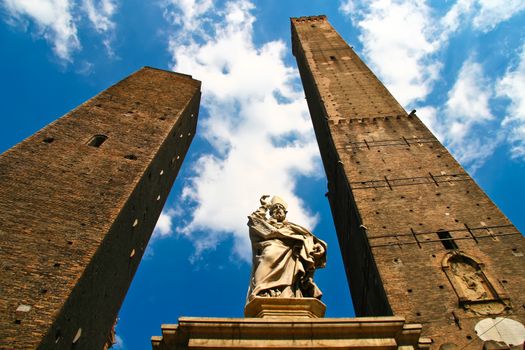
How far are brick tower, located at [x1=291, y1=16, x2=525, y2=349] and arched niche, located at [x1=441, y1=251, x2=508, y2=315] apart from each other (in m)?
0.02

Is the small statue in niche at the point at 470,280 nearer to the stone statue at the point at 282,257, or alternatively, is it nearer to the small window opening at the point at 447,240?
the small window opening at the point at 447,240

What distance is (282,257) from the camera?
477 cm

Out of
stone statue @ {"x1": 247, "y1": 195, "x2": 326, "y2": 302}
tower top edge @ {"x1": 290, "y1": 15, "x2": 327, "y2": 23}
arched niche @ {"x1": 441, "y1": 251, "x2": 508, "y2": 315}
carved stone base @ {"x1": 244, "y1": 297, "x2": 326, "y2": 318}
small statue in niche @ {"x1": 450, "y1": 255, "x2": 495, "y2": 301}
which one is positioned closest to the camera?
carved stone base @ {"x1": 244, "y1": 297, "x2": 326, "y2": 318}

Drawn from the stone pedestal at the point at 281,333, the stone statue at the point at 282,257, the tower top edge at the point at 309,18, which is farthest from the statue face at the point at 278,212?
the tower top edge at the point at 309,18

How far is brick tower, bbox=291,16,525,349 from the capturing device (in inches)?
339

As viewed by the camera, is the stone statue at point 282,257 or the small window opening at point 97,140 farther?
the small window opening at point 97,140

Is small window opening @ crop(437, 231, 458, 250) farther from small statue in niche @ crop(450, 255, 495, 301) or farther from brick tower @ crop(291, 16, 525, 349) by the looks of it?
small statue in niche @ crop(450, 255, 495, 301)

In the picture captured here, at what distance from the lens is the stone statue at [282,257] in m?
4.48

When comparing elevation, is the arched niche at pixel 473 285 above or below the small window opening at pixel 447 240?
below

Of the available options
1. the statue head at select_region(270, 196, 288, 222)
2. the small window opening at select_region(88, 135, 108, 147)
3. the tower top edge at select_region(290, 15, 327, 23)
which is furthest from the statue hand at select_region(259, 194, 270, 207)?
the tower top edge at select_region(290, 15, 327, 23)

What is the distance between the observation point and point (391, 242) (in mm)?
10320

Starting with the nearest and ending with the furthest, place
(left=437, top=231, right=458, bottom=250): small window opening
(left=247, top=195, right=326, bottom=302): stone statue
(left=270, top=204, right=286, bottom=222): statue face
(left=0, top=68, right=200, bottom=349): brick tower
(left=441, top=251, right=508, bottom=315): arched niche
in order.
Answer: (left=247, top=195, right=326, bottom=302): stone statue
(left=270, top=204, right=286, bottom=222): statue face
(left=0, top=68, right=200, bottom=349): brick tower
(left=441, top=251, right=508, bottom=315): arched niche
(left=437, top=231, right=458, bottom=250): small window opening

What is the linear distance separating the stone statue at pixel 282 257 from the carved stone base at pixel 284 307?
12 centimetres

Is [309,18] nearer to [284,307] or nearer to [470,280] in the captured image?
[470,280]
